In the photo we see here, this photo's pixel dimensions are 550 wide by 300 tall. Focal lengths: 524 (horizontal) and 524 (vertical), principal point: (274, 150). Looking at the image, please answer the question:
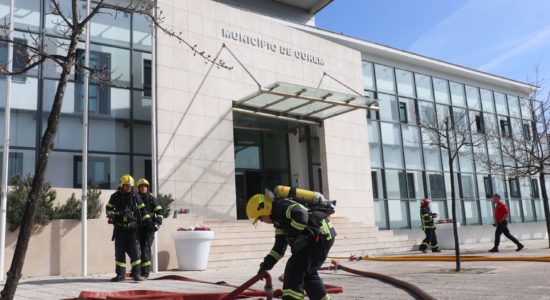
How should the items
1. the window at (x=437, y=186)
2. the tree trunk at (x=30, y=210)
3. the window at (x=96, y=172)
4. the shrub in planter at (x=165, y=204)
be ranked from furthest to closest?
1. the window at (x=437, y=186)
2. the window at (x=96, y=172)
3. the shrub in planter at (x=165, y=204)
4. the tree trunk at (x=30, y=210)

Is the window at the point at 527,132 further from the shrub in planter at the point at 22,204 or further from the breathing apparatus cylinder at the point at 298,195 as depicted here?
the shrub in planter at the point at 22,204

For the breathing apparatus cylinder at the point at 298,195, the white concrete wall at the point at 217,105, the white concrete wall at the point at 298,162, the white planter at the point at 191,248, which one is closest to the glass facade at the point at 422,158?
the white concrete wall at the point at 217,105

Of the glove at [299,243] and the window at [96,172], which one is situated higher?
the window at [96,172]

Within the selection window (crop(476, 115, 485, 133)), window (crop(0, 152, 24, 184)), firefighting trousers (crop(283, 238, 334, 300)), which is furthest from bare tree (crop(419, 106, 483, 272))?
window (crop(0, 152, 24, 184))

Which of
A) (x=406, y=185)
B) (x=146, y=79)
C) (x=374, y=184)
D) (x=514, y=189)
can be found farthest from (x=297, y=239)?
(x=514, y=189)

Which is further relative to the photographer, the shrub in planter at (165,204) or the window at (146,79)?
the window at (146,79)

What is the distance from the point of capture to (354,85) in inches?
905

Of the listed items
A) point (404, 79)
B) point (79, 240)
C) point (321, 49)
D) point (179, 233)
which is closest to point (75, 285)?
point (79, 240)

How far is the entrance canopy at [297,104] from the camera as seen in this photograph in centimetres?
1719

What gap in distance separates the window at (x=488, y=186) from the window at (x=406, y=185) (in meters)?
5.77

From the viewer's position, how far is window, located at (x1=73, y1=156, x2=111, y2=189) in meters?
15.4

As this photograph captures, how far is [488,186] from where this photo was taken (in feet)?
92.2

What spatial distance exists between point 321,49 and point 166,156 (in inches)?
359

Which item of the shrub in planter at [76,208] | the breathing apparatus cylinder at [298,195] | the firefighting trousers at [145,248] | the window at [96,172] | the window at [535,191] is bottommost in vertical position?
the firefighting trousers at [145,248]
